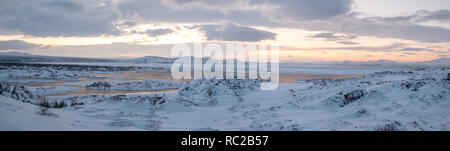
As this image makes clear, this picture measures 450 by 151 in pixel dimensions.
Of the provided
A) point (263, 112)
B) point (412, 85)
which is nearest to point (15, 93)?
point (263, 112)

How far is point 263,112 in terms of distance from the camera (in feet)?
28.8

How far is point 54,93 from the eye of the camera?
54.2 feet

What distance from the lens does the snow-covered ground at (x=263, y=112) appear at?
5328 millimetres

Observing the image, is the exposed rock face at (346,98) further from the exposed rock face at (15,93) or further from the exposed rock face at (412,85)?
the exposed rock face at (15,93)

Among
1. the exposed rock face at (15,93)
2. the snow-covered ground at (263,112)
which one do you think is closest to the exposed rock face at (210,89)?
the snow-covered ground at (263,112)

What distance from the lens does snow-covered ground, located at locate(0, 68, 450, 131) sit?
17.5 ft

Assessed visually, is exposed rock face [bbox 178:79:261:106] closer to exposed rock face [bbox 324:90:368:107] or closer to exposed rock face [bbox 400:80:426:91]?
exposed rock face [bbox 324:90:368:107]

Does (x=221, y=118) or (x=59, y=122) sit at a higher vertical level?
(x=59, y=122)

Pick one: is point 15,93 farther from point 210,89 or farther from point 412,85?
point 412,85

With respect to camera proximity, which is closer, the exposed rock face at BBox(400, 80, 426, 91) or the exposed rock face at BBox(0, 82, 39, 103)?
the exposed rock face at BBox(0, 82, 39, 103)

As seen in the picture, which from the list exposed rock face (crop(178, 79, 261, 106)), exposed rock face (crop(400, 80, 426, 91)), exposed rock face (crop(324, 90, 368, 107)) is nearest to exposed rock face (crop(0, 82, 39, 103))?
exposed rock face (crop(178, 79, 261, 106))
